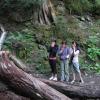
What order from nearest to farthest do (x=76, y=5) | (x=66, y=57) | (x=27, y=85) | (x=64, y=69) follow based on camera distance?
1. (x=27, y=85)
2. (x=66, y=57)
3. (x=64, y=69)
4. (x=76, y=5)

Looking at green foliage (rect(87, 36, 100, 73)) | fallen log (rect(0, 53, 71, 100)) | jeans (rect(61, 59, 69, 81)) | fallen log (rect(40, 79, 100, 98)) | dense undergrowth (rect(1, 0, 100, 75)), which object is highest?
fallen log (rect(0, 53, 71, 100))

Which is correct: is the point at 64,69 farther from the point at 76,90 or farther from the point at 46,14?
the point at 46,14

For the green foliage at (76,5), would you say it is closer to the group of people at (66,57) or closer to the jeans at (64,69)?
the group of people at (66,57)

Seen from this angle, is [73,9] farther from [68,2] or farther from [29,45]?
[29,45]

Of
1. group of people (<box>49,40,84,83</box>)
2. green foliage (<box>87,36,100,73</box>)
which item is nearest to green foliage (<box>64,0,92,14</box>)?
green foliage (<box>87,36,100,73</box>)

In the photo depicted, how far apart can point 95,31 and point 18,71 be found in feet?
33.6

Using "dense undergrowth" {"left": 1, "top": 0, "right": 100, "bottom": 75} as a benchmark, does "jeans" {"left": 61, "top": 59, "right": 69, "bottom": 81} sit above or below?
above

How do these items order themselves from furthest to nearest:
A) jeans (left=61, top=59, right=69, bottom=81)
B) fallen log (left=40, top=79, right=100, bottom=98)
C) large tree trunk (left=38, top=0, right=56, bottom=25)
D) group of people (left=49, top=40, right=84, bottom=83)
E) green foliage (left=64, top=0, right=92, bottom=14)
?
green foliage (left=64, top=0, right=92, bottom=14)
large tree trunk (left=38, top=0, right=56, bottom=25)
jeans (left=61, top=59, right=69, bottom=81)
group of people (left=49, top=40, right=84, bottom=83)
fallen log (left=40, top=79, right=100, bottom=98)

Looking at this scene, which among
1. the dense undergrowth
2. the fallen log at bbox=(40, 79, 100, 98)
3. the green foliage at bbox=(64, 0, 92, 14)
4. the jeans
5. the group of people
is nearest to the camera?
the fallen log at bbox=(40, 79, 100, 98)

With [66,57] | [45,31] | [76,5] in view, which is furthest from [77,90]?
[76,5]

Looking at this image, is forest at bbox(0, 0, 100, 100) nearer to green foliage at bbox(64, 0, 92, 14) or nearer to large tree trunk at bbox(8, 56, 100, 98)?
green foliage at bbox(64, 0, 92, 14)

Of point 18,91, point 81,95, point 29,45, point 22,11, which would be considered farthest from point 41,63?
point 18,91

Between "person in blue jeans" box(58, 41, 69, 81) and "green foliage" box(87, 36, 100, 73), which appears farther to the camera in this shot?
"green foliage" box(87, 36, 100, 73)

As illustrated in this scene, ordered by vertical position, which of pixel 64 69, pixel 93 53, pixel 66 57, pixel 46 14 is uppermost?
pixel 66 57
